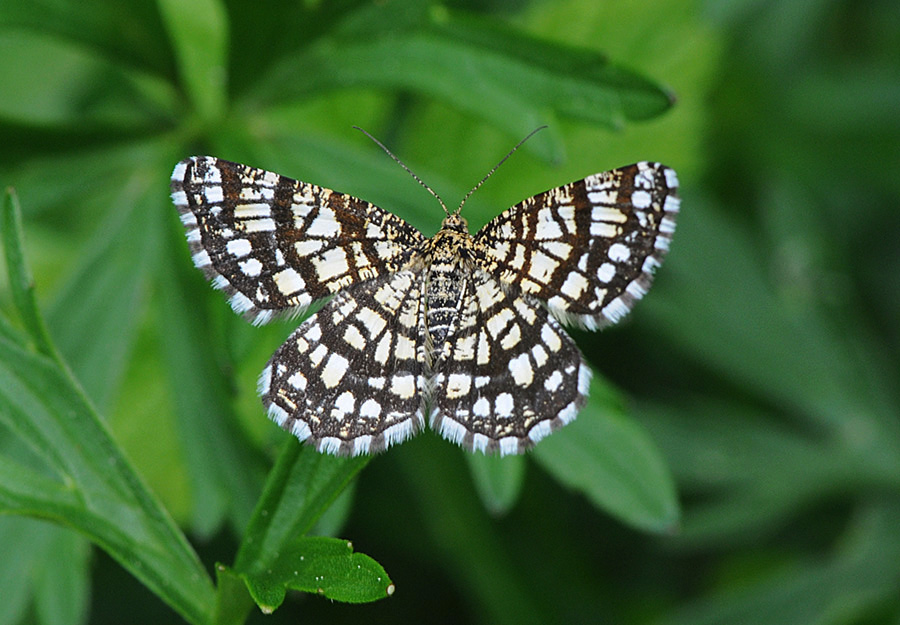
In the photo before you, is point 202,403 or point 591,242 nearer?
point 591,242

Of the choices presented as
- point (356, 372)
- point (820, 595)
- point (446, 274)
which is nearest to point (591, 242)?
point (446, 274)

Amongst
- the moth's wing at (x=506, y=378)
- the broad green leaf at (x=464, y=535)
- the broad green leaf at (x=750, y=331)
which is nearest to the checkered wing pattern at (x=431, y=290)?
the moth's wing at (x=506, y=378)

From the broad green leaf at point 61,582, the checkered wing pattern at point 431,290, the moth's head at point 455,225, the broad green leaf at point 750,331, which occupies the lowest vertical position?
the broad green leaf at point 61,582

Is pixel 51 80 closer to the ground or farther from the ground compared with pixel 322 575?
farther from the ground

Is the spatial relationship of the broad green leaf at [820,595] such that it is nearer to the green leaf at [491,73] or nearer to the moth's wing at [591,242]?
the moth's wing at [591,242]

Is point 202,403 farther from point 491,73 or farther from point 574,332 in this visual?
point 574,332
